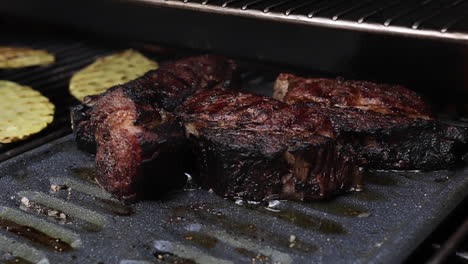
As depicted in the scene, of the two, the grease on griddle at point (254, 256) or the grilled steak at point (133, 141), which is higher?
the grilled steak at point (133, 141)

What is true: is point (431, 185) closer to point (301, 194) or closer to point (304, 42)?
point (301, 194)

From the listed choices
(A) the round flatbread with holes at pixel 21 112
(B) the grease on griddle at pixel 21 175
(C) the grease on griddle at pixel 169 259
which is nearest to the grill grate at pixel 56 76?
(A) the round flatbread with holes at pixel 21 112

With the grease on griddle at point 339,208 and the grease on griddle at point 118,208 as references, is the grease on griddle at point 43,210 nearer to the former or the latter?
the grease on griddle at point 118,208

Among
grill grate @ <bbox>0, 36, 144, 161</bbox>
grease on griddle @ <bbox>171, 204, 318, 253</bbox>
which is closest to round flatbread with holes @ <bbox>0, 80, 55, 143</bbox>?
grill grate @ <bbox>0, 36, 144, 161</bbox>

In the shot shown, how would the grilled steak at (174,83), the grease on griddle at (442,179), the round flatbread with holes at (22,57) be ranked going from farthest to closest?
1. the round flatbread with holes at (22,57)
2. the grilled steak at (174,83)
3. the grease on griddle at (442,179)

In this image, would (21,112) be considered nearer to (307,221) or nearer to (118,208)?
(118,208)

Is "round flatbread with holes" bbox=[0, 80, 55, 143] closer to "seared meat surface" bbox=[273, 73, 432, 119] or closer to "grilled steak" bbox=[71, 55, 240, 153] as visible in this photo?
"grilled steak" bbox=[71, 55, 240, 153]
